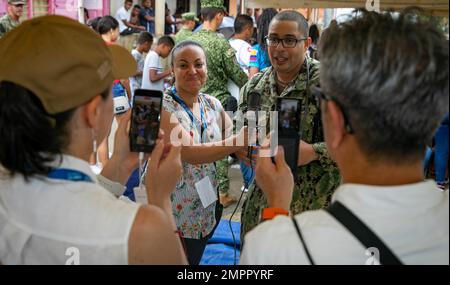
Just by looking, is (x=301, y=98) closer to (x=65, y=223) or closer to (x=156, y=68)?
(x=65, y=223)

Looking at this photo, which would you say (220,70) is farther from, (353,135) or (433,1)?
(353,135)

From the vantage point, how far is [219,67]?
4371mm

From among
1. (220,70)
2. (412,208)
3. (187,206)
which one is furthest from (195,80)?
(220,70)

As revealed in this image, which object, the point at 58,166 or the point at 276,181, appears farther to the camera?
the point at 276,181

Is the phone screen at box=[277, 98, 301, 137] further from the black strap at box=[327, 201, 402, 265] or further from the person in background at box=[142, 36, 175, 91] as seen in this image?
the person in background at box=[142, 36, 175, 91]

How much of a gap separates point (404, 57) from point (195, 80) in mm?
1578

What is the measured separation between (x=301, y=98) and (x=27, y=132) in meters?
1.25

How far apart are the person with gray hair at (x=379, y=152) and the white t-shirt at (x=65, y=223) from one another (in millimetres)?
266

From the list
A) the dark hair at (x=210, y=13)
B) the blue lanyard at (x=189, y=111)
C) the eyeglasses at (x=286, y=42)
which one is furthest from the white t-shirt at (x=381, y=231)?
the dark hair at (x=210, y=13)

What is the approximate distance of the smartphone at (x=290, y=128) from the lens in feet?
4.91

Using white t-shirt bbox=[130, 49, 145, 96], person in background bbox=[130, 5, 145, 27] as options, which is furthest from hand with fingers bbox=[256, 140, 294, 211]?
person in background bbox=[130, 5, 145, 27]

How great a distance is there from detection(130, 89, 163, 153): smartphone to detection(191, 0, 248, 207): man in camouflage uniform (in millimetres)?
2801

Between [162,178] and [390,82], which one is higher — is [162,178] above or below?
below

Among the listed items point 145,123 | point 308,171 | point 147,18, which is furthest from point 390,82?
point 147,18
